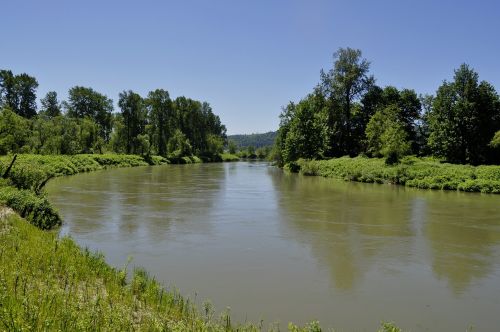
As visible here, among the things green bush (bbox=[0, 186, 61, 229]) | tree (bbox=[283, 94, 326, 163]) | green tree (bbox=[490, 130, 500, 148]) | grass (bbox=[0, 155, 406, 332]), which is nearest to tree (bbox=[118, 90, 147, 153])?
tree (bbox=[283, 94, 326, 163])

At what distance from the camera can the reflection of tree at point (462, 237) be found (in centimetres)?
1320

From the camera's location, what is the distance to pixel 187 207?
1028 inches

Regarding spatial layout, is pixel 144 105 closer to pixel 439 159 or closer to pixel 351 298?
pixel 439 159

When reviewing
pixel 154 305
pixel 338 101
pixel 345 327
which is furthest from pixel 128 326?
pixel 338 101

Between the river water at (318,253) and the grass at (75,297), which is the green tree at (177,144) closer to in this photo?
the river water at (318,253)

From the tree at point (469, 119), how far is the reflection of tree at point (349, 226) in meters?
16.8

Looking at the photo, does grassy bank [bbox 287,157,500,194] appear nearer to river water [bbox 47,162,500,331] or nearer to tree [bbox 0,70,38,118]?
river water [bbox 47,162,500,331]

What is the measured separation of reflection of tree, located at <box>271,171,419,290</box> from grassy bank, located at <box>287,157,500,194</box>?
18.1ft

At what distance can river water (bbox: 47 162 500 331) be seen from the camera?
10172 millimetres

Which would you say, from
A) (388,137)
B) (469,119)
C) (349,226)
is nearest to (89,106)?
(388,137)

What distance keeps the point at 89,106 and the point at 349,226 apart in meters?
91.3

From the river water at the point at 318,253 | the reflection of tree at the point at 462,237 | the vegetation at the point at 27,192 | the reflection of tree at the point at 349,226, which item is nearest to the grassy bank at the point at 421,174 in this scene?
the reflection of tree at the point at 462,237

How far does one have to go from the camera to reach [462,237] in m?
18.2

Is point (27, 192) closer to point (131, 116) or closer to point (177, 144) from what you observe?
point (131, 116)
